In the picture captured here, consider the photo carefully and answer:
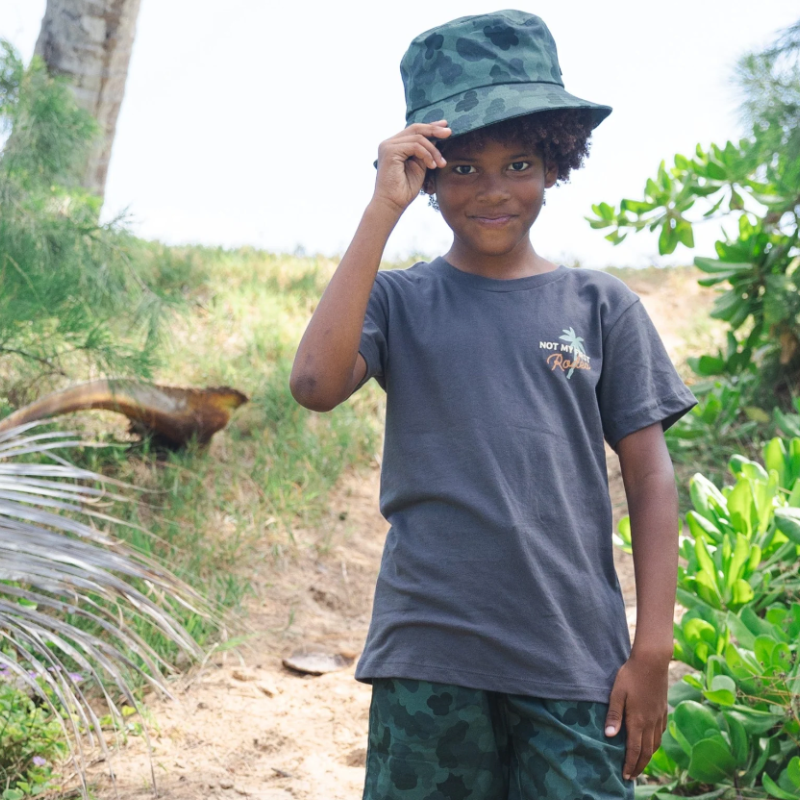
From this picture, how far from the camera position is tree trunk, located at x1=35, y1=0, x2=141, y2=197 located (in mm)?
5508

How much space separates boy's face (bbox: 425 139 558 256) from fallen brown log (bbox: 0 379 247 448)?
2.45 m

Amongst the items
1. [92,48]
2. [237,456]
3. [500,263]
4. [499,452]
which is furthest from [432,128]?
[92,48]

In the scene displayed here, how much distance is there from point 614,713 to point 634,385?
542mm

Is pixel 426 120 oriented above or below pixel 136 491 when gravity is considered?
above

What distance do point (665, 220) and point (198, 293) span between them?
2.92m

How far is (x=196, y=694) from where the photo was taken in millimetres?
3066

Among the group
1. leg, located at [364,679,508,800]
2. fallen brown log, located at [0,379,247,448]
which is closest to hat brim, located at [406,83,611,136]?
leg, located at [364,679,508,800]

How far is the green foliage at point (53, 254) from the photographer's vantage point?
3.53 meters

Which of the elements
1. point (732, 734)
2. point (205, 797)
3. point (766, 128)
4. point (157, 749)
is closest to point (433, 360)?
point (732, 734)

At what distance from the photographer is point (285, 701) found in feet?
10.2

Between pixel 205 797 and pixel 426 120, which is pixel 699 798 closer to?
pixel 205 797

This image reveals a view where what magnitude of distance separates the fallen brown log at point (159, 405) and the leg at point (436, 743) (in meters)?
2.53

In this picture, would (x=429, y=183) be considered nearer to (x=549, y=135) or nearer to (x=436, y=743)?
(x=549, y=135)

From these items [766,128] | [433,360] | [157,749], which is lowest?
[157,749]
